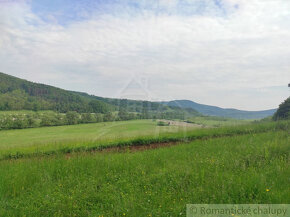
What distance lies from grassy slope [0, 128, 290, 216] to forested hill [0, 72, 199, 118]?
33.9ft

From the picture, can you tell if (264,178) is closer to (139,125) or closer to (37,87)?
(139,125)

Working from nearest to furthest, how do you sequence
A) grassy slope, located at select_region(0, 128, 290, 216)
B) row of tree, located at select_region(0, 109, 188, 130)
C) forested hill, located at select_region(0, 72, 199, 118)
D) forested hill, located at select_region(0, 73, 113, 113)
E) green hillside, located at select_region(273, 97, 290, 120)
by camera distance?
grassy slope, located at select_region(0, 128, 290, 216) < forested hill, located at select_region(0, 72, 199, 118) < green hillside, located at select_region(273, 97, 290, 120) < row of tree, located at select_region(0, 109, 188, 130) < forested hill, located at select_region(0, 73, 113, 113)

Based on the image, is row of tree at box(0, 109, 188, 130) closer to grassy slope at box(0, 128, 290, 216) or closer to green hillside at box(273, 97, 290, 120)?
green hillside at box(273, 97, 290, 120)

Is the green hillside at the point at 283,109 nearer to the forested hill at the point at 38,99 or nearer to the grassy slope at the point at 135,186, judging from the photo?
the grassy slope at the point at 135,186

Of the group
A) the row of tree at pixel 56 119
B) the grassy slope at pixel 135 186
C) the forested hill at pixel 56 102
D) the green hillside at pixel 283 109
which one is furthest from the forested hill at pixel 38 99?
the grassy slope at pixel 135 186

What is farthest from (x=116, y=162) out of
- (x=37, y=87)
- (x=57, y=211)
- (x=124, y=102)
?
(x=37, y=87)

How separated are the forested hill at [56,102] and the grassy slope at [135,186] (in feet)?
33.9

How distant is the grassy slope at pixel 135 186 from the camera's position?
149 inches

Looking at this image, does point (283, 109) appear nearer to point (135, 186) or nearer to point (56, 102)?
point (135, 186)

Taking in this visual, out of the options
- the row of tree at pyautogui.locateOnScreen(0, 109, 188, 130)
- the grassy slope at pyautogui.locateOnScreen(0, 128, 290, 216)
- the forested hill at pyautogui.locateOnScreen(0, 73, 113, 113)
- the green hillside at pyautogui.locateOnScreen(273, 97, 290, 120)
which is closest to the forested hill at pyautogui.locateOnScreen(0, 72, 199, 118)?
the forested hill at pyautogui.locateOnScreen(0, 73, 113, 113)

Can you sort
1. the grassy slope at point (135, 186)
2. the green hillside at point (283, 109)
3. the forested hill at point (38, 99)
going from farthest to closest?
the forested hill at point (38, 99), the green hillside at point (283, 109), the grassy slope at point (135, 186)

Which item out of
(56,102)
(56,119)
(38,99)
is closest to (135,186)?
(56,119)

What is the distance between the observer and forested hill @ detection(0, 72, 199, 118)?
18411 millimetres

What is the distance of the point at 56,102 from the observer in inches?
1708
